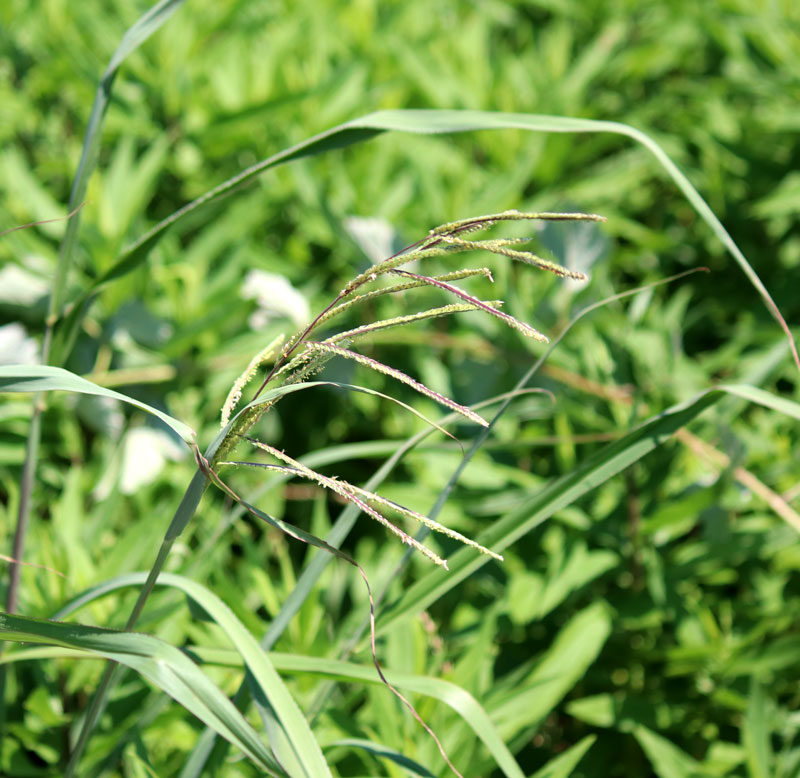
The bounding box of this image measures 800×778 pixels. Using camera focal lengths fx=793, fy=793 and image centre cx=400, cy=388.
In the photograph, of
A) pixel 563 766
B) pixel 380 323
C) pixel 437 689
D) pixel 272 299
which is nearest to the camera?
pixel 380 323

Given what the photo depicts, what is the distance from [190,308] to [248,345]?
77 millimetres

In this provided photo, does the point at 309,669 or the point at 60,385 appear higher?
the point at 60,385

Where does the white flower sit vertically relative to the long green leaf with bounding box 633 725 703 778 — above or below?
above

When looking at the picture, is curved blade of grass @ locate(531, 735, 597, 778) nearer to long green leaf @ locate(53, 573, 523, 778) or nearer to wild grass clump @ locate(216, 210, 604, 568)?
long green leaf @ locate(53, 573, 523, 778)

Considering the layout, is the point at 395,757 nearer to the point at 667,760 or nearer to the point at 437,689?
the point at 437,689

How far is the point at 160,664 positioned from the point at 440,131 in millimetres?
341

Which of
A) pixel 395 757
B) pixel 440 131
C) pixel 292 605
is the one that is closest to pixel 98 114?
pixel 440 131

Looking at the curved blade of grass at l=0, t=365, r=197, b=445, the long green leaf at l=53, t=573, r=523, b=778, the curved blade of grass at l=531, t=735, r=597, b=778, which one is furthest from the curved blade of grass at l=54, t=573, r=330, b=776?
the curved blade of grass at l=531, t=735, r=597, b=778

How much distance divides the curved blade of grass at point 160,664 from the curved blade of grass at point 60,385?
108 millimetres

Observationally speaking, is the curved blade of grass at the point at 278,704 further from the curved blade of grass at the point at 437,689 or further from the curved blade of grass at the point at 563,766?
the curved blade of grass at the point at 563,766

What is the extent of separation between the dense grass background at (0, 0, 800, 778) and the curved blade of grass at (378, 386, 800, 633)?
0.30 ft

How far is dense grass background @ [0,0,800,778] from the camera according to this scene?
2.16 feet

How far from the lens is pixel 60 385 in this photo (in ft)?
1.21

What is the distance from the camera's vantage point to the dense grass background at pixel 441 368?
0.66 metres
